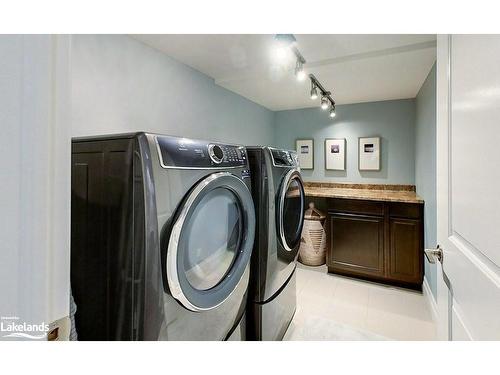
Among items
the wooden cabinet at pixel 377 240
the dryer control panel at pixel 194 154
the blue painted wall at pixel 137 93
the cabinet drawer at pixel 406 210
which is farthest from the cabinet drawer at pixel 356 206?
the dryer control panel at pixel 194 154

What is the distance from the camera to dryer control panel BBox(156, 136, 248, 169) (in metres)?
0.85

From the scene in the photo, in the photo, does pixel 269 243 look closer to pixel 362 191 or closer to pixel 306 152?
pixel 362 191

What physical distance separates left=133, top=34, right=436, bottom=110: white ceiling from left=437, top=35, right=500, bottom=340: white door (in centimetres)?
111

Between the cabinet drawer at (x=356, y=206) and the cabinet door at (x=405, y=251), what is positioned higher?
the cabinet drawer at (x=356, y=206)

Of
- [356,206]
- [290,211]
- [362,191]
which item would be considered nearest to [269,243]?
[290,211]

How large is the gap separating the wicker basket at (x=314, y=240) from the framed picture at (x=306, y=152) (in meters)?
0.87

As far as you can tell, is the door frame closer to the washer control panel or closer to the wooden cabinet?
the washer control panel

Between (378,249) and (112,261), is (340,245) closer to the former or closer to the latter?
(378,249)

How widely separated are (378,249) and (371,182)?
1.08m

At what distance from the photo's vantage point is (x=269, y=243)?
56.9 inches

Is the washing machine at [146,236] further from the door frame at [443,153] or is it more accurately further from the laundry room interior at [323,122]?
the door frame at [443,153]

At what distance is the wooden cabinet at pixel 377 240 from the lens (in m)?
2.49
